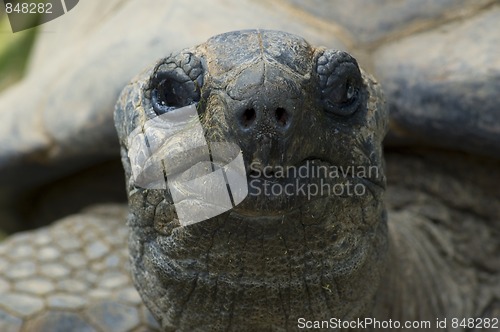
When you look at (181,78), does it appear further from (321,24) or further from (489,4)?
(489,4)

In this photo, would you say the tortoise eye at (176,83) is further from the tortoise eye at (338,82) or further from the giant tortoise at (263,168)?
the tortoise eye at (338,82)

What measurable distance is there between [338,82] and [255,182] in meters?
0.31

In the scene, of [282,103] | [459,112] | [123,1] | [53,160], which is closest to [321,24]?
[459,112]

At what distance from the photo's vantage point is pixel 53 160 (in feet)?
9.00

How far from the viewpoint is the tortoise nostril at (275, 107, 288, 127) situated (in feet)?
4.69

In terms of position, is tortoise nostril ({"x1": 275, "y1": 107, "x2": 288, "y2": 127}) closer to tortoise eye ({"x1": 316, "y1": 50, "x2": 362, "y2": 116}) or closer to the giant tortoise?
the giant tortoise

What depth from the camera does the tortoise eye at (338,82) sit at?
5.26ft

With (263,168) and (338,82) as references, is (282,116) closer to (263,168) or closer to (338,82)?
(263,168)

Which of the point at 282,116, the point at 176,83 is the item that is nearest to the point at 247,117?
the point at 282,116

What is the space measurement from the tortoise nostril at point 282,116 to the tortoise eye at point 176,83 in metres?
0.21

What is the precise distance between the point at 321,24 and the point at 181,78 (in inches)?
41.0

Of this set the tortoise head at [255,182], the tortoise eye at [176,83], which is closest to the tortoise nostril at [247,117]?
the tortoise head at [255,182]

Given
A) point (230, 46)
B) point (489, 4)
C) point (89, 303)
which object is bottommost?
point (89, 303)

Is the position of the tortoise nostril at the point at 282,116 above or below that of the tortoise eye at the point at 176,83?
below
